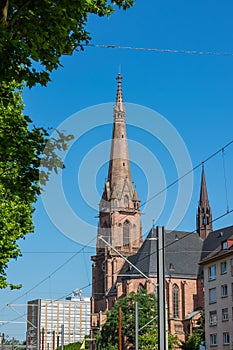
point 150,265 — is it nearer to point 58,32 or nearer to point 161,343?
point 161,343

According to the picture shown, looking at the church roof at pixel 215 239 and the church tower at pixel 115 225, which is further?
the church tower at pixel 115 225

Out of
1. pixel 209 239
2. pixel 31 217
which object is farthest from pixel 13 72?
pixel 209 239

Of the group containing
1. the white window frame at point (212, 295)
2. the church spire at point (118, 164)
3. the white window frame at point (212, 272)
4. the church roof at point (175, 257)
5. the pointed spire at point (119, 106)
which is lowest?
the white window frame at point (212, 295)

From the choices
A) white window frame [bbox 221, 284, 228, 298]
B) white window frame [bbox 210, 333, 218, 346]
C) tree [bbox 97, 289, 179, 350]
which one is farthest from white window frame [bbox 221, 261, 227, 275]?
tree [bbox 97, 289, 179, 350]

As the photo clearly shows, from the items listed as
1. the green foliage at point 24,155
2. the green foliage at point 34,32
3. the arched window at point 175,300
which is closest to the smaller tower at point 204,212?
the arched window at point 175,300

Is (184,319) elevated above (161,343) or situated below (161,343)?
above

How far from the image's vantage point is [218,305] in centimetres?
7938

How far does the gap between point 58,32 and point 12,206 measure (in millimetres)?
13213

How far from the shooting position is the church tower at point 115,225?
460 ft

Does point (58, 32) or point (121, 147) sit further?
point (121, 147)

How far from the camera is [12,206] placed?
2473cm

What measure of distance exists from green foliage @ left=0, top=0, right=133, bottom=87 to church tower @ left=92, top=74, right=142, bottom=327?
12353 centimetres

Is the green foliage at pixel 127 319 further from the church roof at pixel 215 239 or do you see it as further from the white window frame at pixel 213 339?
the church roof at pixel 215 239

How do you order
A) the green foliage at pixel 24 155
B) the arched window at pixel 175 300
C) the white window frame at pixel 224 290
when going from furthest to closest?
the arched window at pixel 175 300, the white window frame at pixel 224 290, the green foliage at pixel 24 155
